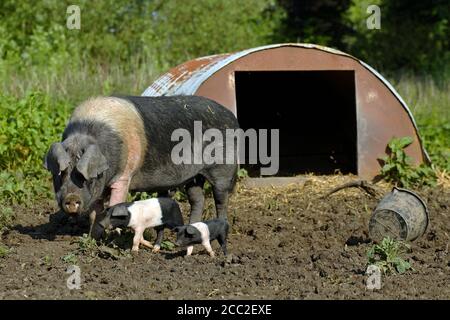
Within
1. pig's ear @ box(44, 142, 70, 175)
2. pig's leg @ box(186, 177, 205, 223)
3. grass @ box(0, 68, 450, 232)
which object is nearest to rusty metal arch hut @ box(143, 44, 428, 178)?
grass @ box(0, 68, 450, 232)

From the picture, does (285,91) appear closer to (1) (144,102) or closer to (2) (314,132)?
(2) (314,132)

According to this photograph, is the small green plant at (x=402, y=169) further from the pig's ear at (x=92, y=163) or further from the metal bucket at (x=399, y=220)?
the pig's ear at (x=92, y=163)

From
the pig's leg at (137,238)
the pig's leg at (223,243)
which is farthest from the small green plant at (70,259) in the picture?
the pig's leg at (223,243)

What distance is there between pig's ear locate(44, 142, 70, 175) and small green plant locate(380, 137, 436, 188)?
14.8 feet

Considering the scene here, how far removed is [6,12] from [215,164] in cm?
958

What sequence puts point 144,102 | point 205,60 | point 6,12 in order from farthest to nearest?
point 6,12 → point 205,60 → point 144,102

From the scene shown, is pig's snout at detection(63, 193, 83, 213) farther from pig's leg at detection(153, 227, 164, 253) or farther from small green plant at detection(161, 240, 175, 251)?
small green plant at detection(161, 240, 175, 251)

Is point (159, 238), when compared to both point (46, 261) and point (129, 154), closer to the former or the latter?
point (129, 154)

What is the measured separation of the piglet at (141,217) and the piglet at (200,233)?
0.76 ft

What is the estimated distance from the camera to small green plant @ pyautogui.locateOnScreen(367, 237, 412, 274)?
20.1 ft

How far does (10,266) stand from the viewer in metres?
6.42

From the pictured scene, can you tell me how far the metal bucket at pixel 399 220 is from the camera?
741cm

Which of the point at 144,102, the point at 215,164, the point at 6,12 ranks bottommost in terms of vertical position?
the point at 215,164
